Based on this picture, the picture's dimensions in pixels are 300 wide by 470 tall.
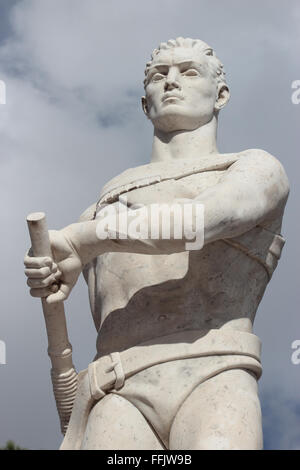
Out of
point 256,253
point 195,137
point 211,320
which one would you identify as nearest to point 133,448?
point 211,320

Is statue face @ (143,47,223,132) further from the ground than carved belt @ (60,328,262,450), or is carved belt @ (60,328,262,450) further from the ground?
statue face @ (143,47,223,132)

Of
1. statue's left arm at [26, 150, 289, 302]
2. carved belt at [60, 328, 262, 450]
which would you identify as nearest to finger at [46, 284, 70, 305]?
statue's left arm at [26, 150, 289, 302]

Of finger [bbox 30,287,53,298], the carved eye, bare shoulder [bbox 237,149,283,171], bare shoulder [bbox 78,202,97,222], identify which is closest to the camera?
finger [bbox 30,287,53,298]

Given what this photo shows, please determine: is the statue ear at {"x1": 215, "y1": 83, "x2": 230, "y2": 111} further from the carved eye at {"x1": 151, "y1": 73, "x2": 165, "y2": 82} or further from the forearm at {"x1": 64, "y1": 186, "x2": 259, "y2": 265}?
the forearm at {"x1": 64, "y1": 186, "x2": 259, "y2": 265}

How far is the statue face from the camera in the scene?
10.1m

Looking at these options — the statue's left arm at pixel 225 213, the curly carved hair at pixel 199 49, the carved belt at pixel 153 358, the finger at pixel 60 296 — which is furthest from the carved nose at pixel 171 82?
the carved belt at pixel 153 358

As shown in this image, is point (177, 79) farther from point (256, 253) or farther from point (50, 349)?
point (50, 349)

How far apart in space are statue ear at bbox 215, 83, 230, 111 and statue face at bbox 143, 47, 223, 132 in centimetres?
11

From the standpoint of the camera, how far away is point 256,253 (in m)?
9.24

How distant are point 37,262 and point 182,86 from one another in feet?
7.93

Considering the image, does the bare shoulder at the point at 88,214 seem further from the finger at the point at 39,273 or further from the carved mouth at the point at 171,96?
the finger at the point at 39,273

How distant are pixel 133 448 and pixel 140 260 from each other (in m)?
1.58

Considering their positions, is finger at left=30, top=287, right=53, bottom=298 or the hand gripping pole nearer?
the hand gripping pole
